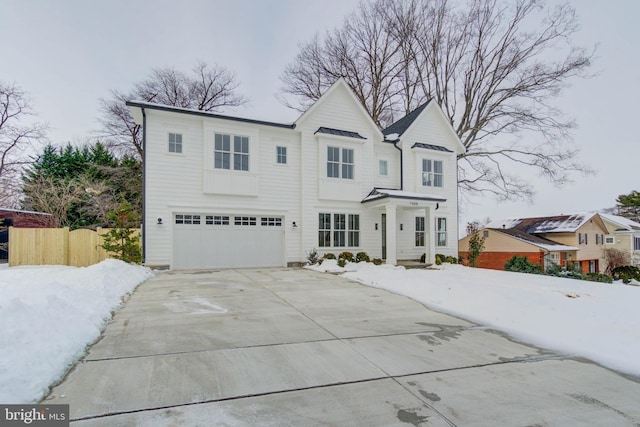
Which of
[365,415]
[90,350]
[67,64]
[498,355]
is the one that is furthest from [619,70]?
[67,64]

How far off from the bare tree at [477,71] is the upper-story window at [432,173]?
22.1 ft

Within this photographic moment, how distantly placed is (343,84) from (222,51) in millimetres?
10971

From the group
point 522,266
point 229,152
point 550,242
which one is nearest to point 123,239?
point 229,152

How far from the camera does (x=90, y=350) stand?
145 inches

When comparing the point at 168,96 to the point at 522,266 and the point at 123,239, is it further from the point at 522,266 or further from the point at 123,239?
the point at 522,266

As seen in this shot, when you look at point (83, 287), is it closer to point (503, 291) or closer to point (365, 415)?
point (365, 415)

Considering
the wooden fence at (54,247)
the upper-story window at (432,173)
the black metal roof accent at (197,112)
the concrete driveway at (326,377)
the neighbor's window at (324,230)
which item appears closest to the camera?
the concrete driveway at (326,377)

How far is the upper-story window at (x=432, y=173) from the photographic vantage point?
16047 millimetres

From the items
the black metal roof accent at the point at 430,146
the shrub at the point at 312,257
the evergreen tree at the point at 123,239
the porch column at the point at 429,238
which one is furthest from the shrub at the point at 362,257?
the evergreen tree at the point at 123,239

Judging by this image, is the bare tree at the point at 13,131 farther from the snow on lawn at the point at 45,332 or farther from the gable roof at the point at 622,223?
the gable roof at the point at 622,223

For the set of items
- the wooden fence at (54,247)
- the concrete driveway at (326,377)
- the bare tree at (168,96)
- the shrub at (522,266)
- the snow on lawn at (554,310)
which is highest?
the bare tree at (168,96)

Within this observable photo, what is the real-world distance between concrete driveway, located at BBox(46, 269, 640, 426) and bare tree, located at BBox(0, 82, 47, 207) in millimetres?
17614

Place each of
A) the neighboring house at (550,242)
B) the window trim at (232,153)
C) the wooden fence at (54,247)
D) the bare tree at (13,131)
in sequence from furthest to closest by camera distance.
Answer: the neighboring house at (550,242) → the bare tree at (13,131) → the window trim at (232,153) → the wooden fence at (54,247)

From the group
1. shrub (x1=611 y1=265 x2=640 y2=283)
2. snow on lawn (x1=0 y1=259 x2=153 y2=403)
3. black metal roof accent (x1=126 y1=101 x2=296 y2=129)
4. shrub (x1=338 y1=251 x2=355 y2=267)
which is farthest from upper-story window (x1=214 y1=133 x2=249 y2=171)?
shrub (x1=611 y1=265 x2=640 y2=283)
